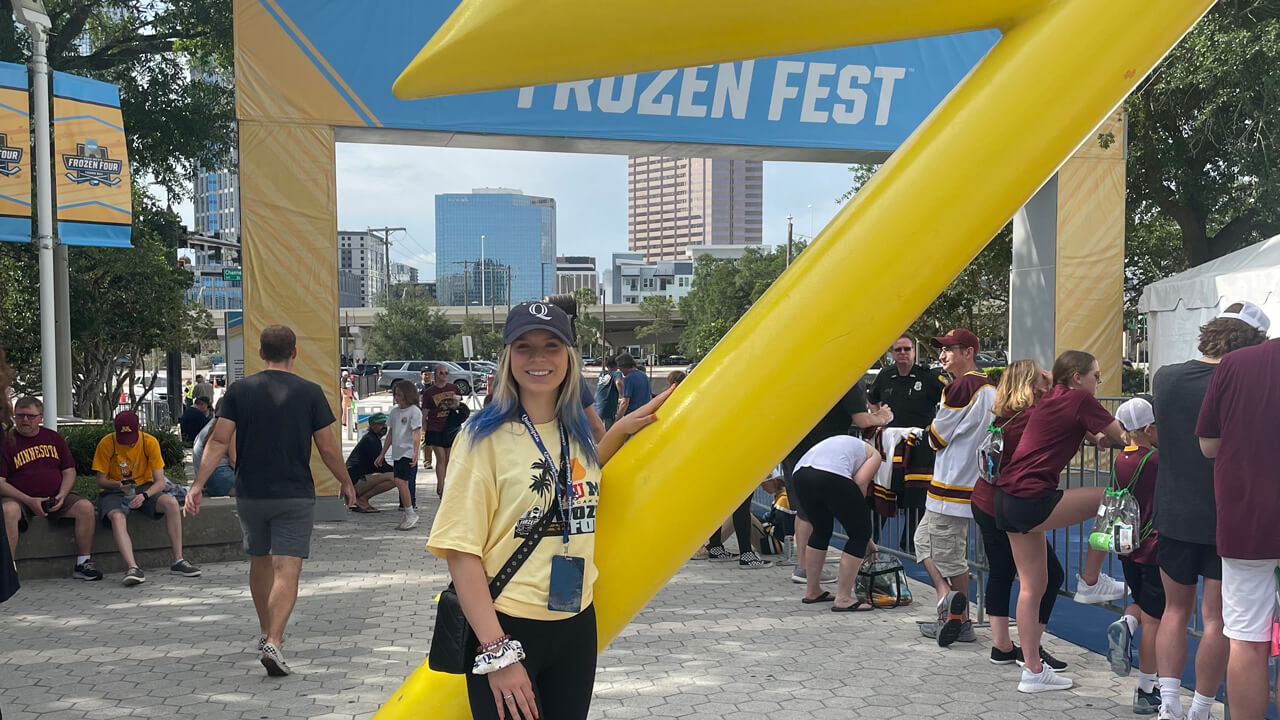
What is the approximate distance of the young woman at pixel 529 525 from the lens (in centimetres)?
220

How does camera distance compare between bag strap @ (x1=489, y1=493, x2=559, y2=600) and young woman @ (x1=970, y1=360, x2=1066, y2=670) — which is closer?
bag strap @ (x1=489, y1=493, x2=559, y2=600)

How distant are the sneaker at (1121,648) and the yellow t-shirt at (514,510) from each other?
4.13 meters

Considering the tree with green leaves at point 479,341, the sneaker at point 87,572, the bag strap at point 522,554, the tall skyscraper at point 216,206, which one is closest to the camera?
the bag strap at point 522,554

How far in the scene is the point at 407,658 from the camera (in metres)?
5.75

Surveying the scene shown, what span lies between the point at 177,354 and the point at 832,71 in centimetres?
1780

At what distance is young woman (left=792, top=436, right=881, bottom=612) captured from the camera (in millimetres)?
6645

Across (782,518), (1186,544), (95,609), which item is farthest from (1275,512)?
(95,609)

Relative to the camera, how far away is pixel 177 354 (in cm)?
2278

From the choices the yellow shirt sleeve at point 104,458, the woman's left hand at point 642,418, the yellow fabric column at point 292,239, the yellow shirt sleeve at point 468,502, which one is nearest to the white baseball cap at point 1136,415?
the woman's left hand at point 642,418

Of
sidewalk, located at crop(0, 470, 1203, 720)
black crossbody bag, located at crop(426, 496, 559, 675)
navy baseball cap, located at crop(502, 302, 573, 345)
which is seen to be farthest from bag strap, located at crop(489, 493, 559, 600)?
sidewalk, located at crop(0, 470, 1203, 720)

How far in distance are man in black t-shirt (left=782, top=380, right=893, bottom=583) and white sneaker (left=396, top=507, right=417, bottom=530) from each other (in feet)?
15.2

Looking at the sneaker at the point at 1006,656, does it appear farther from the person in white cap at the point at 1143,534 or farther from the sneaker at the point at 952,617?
the person in white cap at the point at 1143,534

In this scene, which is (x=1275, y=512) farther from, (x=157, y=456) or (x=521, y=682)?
(x=157, y=456)

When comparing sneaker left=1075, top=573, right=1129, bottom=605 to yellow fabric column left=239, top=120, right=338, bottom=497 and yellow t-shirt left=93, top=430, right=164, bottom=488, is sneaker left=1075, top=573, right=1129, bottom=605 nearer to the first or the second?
yellow t-shirt left=93, top=430, right=164, bottom=488
